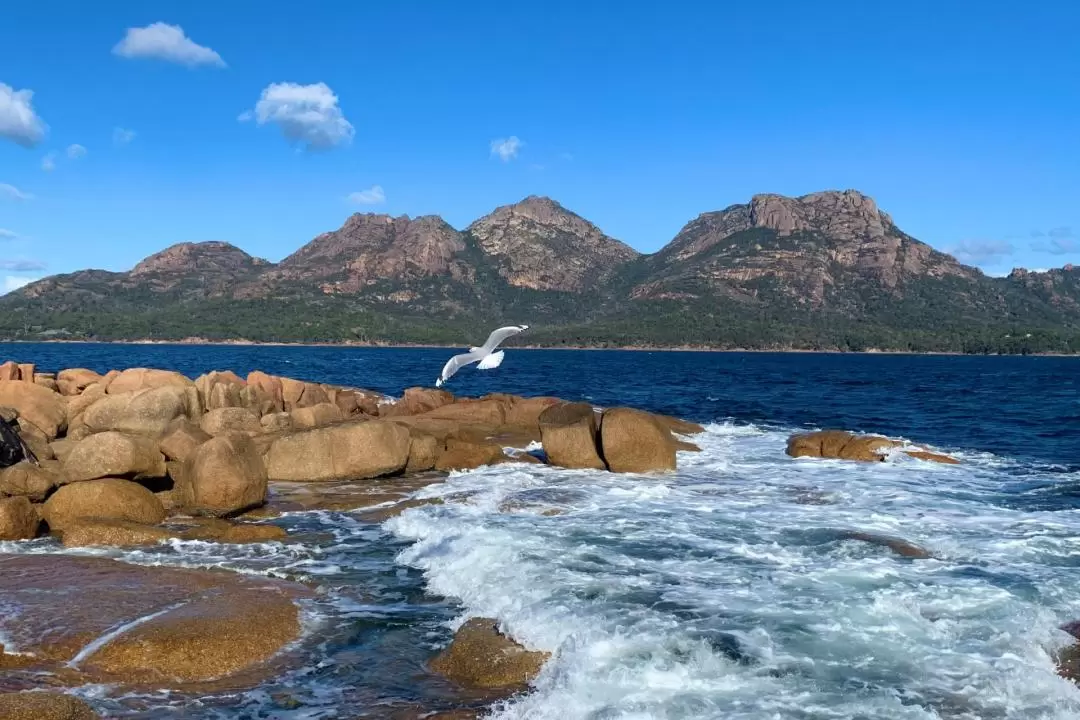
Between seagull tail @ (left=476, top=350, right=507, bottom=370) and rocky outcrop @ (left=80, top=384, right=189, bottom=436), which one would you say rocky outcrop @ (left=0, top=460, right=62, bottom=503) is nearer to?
rocky outcrop @ (left=80, top=384, right=189, bottom=436)

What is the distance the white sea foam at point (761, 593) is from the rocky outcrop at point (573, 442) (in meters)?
1.73

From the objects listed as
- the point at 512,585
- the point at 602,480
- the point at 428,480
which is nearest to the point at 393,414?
the point at 428,480

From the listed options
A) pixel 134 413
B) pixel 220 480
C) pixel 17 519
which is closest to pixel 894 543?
pixel 220 480

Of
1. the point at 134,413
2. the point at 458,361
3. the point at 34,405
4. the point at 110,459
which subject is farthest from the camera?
the point at 458,361

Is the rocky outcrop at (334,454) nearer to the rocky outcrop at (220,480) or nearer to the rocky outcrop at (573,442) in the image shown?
the rocky outcrop at (220,480)

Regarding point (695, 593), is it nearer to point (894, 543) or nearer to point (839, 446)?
point (894, 543)

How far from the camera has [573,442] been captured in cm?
2206

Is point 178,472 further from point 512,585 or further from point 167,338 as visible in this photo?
point 167,338

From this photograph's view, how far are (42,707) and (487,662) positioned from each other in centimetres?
400

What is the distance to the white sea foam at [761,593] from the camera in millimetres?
7930

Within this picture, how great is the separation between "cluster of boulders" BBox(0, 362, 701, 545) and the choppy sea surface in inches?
40.3

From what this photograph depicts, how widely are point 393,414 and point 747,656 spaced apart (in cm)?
2326

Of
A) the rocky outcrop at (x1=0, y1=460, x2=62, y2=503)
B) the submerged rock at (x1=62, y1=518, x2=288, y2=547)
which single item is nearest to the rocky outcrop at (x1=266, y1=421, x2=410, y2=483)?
the submerged rock at (x1=62, y1=518, x2=288, y2=547)

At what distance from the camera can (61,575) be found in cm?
1118
